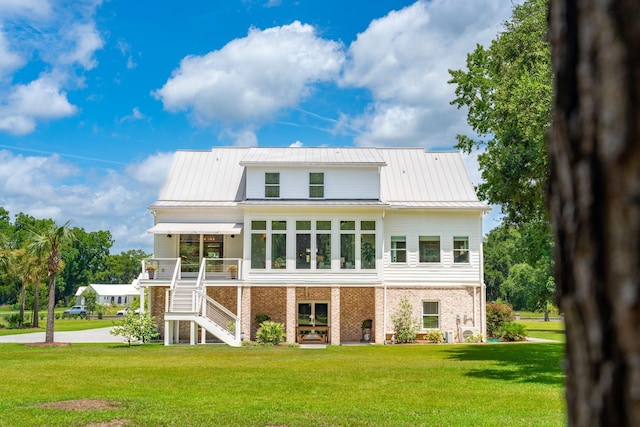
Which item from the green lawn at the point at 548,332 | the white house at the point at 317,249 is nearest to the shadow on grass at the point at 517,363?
the green lawn at the point at 548,332

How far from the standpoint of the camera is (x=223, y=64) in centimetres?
3431

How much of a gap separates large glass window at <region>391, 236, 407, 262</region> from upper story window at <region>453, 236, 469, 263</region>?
2236mm

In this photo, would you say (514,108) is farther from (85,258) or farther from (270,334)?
(85,258)

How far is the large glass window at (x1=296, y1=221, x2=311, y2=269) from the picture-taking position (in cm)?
2794

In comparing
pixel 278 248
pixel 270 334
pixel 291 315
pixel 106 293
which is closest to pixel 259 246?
pixel 278 248

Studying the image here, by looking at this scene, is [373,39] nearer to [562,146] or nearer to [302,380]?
[302,380]

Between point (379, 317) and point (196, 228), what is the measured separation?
28.3 feet

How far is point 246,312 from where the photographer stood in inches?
1086

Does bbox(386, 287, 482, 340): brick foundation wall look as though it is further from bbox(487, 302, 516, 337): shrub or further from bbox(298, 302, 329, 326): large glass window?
bbox(298, 302, 329, 326): large glass window

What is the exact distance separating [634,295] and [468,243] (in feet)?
95.8

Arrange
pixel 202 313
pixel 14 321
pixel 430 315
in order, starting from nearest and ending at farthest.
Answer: pixel 202 313
pixel 430 315
pixel 14 321

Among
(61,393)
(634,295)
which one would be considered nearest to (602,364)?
(634,295)

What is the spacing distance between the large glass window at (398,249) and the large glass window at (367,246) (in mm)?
1586

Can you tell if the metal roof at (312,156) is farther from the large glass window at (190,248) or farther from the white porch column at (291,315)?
the white porch column at (291,315)
